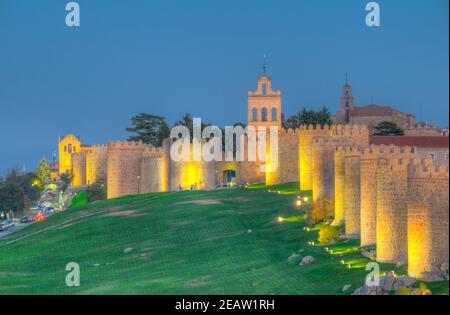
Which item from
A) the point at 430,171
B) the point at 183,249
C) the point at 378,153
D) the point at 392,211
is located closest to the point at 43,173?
the point at 183,249

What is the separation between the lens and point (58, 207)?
5384 inches

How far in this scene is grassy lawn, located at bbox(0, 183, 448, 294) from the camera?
6669 centimetres

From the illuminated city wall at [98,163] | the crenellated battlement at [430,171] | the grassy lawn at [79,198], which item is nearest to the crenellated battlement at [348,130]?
the crenellated battlement at [430,171]

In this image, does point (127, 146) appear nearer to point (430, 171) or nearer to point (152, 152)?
point (152, 152)

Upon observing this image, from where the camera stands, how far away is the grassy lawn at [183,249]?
66.7 metres

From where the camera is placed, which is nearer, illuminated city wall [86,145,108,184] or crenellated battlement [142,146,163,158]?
crenellated battlement [142,146,163,158]

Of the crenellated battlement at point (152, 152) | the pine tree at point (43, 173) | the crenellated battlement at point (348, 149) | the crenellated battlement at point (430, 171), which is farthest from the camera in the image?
the pine tree at point (43, 173)

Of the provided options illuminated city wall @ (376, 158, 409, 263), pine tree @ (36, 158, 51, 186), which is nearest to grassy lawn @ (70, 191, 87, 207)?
pine tree @ (36, 158, 51, 186)

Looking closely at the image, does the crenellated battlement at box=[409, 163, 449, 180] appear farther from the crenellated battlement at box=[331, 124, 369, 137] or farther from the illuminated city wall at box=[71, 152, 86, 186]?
the illuminated city wall at box=[71, 152, 86, 186]

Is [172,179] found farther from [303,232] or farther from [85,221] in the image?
[303,232]

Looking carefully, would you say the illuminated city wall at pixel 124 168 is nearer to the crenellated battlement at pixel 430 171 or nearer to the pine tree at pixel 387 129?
the pine tree at pixel 387 129

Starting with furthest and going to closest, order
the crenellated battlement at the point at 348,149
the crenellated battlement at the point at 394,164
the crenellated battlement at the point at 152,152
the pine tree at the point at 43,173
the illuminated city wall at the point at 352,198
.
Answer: the pine tree at the point at 43,173 → the crenellated battlement at the point at 152,152 → the crenellated battlement at the point at 348,149 → the illuminated city wall at the point at 352,198 → the crenellated battlement at the point at 394,164

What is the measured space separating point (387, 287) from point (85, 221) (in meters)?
47.9

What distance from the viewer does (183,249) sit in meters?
82.8
